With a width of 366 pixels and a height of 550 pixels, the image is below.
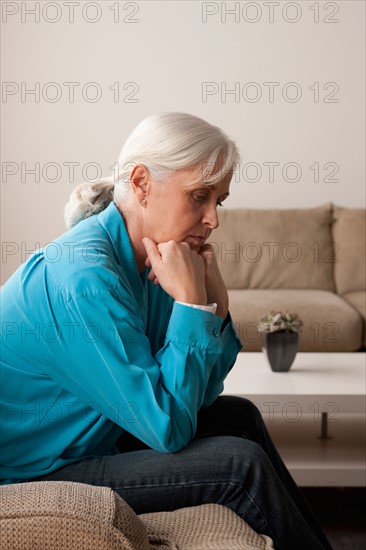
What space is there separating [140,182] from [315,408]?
1226mm

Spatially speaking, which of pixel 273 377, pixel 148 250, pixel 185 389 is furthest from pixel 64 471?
pixel 273 377

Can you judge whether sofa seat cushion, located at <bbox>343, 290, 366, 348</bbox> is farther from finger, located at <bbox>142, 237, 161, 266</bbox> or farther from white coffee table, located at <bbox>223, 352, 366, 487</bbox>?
finger, located at <bbox>142, 237, 161, 266</bbox>

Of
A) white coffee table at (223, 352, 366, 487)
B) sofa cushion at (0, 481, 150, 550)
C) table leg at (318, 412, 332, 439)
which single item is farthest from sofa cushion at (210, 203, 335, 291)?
sofa cushion at (0, 481, 150, 550)

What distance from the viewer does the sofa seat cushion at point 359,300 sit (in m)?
4.02

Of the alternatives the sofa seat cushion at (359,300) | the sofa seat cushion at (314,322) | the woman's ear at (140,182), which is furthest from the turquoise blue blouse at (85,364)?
the sofa seat cushion at (359,300)

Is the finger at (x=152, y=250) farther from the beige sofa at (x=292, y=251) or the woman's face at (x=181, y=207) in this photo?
the beige sofa at (x=292, y=251)

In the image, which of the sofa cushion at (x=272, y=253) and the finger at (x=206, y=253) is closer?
the finger at (x=206, y=253)

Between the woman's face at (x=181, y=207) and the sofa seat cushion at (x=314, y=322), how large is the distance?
88.1 inches

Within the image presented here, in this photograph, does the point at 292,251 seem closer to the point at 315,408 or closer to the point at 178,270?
the point at 315,408

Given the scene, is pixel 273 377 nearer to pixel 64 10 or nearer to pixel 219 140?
pixel 219 140

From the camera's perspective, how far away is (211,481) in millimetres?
1406

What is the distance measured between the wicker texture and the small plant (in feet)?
5.49

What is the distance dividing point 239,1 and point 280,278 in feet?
5.07

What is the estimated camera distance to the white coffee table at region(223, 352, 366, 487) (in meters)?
2.58
